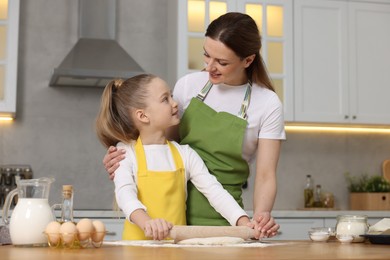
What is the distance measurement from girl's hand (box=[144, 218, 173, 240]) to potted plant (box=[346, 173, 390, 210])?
123 inches

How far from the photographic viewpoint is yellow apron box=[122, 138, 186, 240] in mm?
2133

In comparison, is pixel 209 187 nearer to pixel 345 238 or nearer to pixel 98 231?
pixel 345 238

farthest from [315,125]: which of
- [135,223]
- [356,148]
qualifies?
[135,223]

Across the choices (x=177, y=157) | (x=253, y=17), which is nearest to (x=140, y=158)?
(x=177, y=157)

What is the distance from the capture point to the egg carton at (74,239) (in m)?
1.59

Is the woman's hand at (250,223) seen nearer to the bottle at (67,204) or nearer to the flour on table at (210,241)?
the flour on table at (210,241)

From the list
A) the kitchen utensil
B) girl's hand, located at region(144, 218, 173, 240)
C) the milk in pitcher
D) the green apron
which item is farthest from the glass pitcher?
the kitchen utensil

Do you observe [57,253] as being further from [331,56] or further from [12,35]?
[331,56]

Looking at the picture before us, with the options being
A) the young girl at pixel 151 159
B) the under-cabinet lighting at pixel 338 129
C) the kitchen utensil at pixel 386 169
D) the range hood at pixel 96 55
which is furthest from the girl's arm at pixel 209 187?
the kitchen utensil at pixel 386 169

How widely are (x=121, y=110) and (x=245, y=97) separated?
42 cm

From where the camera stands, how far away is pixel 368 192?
4.73 metres

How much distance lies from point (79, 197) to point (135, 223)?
2.62 m

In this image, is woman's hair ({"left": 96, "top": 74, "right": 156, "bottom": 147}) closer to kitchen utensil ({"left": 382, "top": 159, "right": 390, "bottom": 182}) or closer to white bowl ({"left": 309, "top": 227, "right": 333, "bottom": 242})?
white bowl ({"left": 309, "top": 227, "right": 333, "bottom": 242})

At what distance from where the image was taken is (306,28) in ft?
15.1
